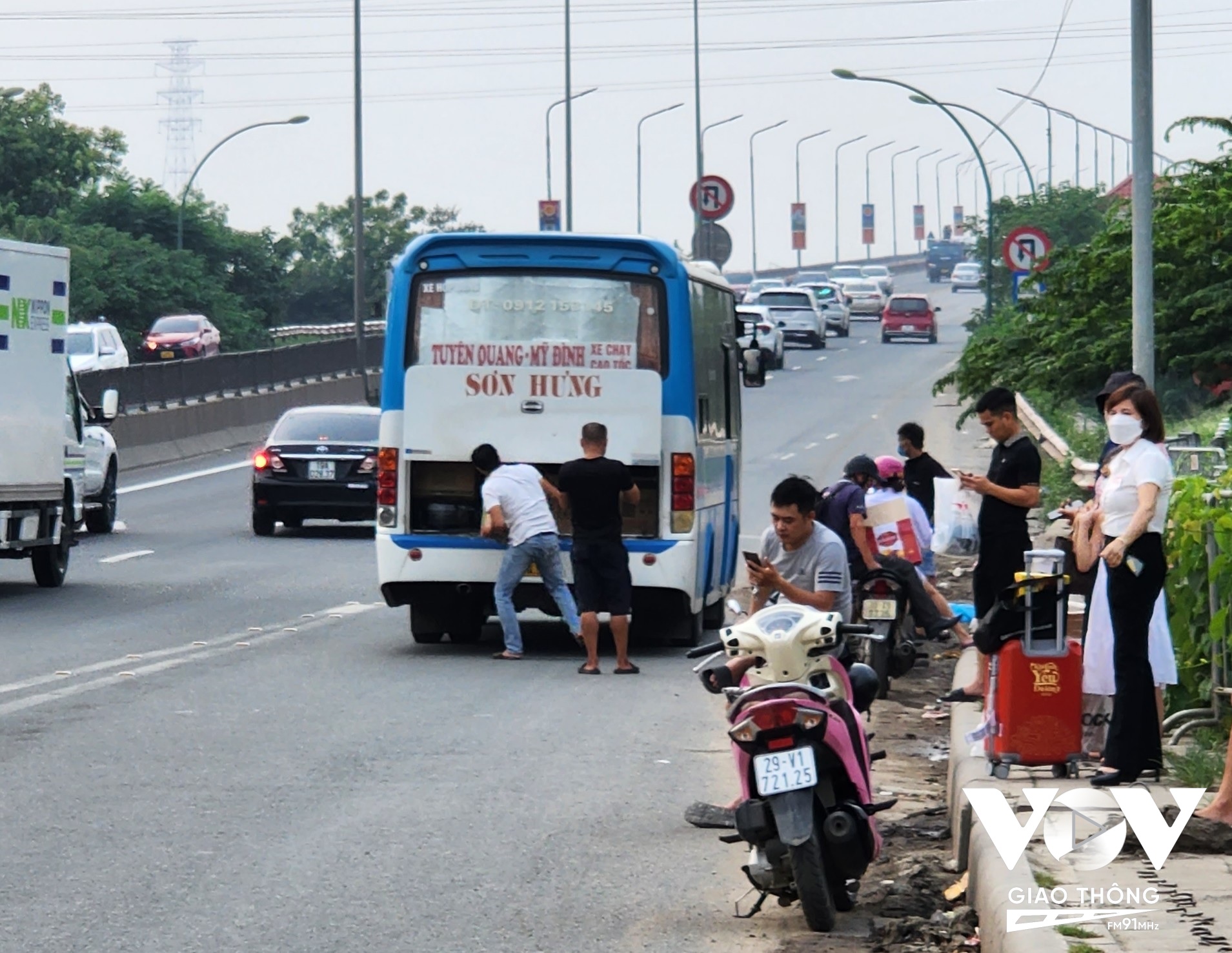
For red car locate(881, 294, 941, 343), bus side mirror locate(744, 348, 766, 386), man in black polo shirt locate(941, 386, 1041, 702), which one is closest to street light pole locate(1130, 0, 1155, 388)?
bus side mirror locate(744, 348, 766, 386)

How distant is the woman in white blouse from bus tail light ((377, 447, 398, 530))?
326 inches

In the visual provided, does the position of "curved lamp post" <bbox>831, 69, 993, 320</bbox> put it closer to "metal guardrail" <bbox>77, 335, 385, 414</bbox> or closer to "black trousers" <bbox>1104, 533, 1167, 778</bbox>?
"metal guardrail" <bbox>77, 335, 385, 414</bbox>

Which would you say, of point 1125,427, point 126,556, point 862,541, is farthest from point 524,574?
point 126,556

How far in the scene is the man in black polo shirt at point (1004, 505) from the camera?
38.3 feet

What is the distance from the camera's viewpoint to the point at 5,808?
32.8 ft

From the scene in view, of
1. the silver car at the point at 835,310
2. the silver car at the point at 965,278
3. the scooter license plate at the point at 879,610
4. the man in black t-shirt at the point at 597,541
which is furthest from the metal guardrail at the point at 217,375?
the silver car at the point at 965,278

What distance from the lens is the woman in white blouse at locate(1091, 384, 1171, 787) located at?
374 inches

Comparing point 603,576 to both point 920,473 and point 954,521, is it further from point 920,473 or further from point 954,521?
point 954,521

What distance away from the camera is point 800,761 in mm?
7836

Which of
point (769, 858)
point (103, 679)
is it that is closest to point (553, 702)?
point (103, 679)

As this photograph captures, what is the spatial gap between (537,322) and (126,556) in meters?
9.78

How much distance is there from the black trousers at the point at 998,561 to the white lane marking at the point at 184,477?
25.0 meters

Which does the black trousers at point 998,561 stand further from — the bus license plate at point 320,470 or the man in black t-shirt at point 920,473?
the bus license plate at point 320,470

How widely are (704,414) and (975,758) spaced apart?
8.02 metres
